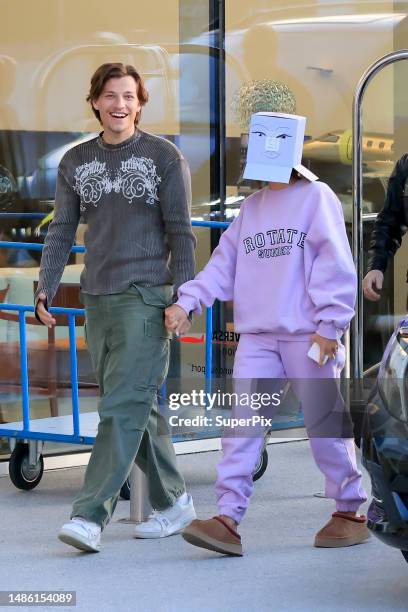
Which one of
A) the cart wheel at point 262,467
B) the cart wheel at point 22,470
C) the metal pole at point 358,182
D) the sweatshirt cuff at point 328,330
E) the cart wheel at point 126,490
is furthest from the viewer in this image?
the cart wheel at point 262,467

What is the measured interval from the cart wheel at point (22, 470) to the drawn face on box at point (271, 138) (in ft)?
6.93

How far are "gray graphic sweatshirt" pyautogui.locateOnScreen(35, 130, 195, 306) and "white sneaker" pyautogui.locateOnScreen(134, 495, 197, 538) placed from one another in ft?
3.00

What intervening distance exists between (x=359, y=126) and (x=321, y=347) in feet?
4.79

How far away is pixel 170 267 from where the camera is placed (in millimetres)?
5391

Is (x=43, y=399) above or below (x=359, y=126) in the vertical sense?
below

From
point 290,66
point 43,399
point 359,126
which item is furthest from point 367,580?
point 290,66

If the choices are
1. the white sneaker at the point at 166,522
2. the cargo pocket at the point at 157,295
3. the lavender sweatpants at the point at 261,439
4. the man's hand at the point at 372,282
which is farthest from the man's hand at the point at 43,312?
the man's hand at the point at 372,282

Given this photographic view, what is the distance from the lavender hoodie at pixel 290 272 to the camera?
4.99 meters

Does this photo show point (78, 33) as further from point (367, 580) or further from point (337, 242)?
point (367, 580)

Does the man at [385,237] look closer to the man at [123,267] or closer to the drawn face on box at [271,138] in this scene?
the drawn face on box at [271,138]

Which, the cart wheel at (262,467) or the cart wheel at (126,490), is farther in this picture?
the cart wheel at (262,467)

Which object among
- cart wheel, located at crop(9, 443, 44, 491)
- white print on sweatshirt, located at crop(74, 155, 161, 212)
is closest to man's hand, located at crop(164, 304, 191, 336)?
white print on sweatshirt, located at crop(74, 155, 161, 212)

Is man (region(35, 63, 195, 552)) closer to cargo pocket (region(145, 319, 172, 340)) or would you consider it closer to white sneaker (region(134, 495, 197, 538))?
cargo pocket (region(145, 319, 172, 340))

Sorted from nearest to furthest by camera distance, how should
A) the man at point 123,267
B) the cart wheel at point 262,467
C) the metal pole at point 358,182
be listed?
1. the man at point 123,267
2. the metal pole at point 358,182
3. the cart wheel at point 262,467
